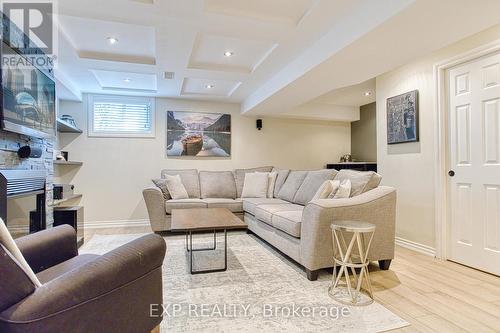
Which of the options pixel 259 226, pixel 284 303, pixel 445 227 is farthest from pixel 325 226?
pixel 445 227

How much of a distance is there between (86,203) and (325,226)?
13.1ft

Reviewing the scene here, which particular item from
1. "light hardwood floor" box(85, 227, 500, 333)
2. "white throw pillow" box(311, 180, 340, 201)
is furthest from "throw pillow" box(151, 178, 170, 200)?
"light hardwood floor" box(85, 227, 500, 333)

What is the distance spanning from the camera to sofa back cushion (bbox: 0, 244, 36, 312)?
34.1 inches

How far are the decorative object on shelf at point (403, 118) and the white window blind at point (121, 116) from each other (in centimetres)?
380

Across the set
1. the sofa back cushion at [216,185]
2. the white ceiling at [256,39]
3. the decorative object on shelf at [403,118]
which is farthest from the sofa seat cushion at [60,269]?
the decorative object on shelf at [403,118]

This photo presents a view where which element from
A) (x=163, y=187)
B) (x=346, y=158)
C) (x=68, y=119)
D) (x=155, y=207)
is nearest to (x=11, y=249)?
(x=155, y=207)

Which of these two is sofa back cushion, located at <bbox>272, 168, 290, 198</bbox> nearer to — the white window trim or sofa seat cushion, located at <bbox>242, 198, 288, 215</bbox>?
sofa seat cushion, located at <bbox>242, 198, 288, 215</bbox>

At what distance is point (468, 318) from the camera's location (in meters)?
1.78

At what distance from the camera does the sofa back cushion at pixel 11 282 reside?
0.87m

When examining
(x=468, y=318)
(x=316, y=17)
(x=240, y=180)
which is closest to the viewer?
(x=468, y=318)

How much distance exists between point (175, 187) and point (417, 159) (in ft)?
10.9

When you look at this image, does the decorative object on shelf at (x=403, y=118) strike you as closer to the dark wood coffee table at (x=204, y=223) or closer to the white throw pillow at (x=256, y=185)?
the white throw pillow at (x=256, y=185)

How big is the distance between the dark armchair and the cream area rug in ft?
0.53

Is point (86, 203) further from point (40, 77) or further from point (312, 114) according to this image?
point (312, 114)
